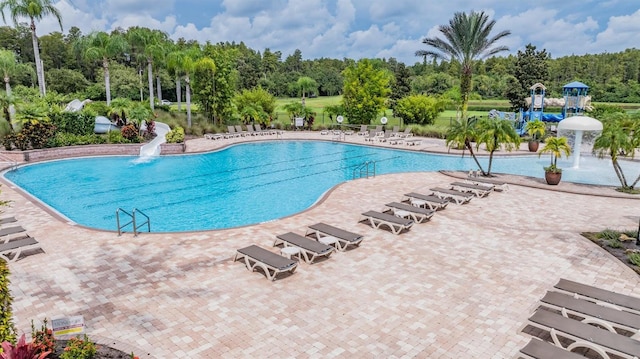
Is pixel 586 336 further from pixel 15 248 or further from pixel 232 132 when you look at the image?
pixel 232 132

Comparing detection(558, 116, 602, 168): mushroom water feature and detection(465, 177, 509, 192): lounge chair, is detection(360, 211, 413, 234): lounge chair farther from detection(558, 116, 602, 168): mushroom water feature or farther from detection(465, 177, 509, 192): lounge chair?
detection(558, 116, 602, 168): mushroom water feature

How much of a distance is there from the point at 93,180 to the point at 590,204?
21504mm

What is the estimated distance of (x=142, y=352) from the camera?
248 inches

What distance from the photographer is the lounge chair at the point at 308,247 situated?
975 cm

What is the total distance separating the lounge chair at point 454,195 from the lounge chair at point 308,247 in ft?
22.1

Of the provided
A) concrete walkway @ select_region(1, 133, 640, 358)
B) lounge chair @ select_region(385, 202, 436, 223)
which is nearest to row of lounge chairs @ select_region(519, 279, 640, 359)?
concrete walkway @ select_region(1, 133, 640, 358)

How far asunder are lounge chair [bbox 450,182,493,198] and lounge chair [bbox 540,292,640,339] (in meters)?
8.83

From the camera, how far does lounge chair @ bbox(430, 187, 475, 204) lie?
14.8 metres

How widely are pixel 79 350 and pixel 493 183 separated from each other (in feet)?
53.0

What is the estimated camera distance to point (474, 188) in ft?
53.0

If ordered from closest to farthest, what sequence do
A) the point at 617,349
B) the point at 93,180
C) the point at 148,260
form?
the point at 617,349
the point at 148,260
the point at 93,180

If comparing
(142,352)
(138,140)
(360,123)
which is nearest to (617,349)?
(142,352)

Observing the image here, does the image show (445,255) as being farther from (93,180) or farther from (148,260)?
(93,180)

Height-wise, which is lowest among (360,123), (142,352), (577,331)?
(142,352)
